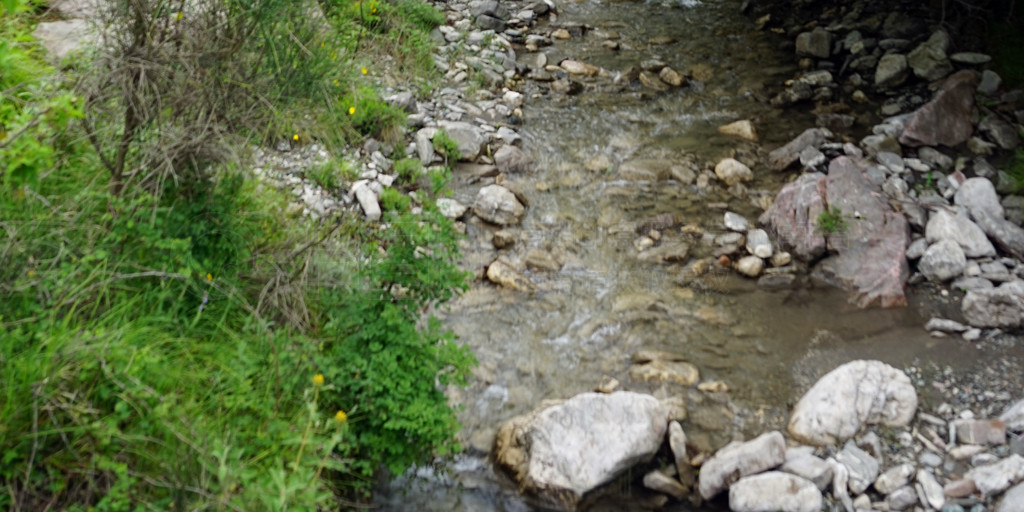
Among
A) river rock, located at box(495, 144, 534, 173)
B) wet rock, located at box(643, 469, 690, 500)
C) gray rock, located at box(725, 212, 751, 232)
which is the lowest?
wet rock, located at box(643, 469, 690, 500)

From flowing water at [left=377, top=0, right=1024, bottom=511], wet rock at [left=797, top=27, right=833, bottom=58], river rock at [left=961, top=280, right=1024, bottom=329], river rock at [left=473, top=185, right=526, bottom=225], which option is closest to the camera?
flowing water at [left=377, top=0, right=1024, bottom=511]

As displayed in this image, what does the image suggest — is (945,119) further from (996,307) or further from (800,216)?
(996,307)

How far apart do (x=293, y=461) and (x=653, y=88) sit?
5833 millimetres

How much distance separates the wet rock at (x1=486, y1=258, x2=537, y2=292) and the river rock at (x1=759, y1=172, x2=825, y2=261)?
1.94 meters

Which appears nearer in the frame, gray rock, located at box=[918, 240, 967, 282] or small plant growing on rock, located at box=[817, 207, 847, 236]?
gray rock, located at box=[918, 240, 967, 282]

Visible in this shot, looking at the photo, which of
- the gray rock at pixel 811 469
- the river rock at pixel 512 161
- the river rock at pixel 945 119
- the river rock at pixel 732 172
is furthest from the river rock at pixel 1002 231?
the river rock at pixel 512 161

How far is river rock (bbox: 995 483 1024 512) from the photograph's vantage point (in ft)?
11.7

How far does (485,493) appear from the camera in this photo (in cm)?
396

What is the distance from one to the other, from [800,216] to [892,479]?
2.43 metres

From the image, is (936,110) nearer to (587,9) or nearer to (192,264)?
(587,9)

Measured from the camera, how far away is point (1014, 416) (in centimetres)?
416

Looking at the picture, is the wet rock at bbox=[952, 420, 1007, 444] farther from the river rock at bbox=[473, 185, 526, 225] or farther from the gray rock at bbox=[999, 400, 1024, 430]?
the river rock at bbox=[473, 185, 526, 225]

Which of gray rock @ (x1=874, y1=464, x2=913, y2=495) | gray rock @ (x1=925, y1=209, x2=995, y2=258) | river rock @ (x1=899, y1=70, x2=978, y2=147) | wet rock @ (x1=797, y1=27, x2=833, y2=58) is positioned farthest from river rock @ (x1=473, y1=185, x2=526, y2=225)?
wet rock @ (x1=797, y1=27, x2=833, y2=58)

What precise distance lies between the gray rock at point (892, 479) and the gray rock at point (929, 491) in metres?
0.05
